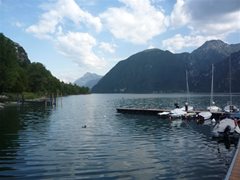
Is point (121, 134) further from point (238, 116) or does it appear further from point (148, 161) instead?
point (238, 116)

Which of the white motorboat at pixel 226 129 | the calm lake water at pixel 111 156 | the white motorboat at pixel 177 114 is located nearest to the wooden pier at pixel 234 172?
the calm lake water at pixel 111 156

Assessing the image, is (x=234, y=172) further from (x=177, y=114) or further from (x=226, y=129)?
(x=177, y=114)

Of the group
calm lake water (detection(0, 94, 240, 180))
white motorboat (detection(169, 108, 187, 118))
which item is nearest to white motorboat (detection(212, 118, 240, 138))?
calm lake water (detection(0, 94, 240, 180))

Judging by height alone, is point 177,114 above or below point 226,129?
above

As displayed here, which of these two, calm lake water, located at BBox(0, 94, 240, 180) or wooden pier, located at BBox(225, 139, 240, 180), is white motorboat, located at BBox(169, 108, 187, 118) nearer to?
calm lake water, located at BBox(0, 94, 240, 180)

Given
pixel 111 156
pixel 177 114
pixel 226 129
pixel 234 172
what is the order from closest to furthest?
pixel 234 172 → pixel 111 156 → pixel 226 129 → pixel 177 114

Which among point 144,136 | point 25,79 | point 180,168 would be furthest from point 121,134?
point 25,79

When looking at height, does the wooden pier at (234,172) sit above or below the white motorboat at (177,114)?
below

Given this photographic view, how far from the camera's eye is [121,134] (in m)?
47.9

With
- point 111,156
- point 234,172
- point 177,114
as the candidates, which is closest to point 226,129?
point 111,156

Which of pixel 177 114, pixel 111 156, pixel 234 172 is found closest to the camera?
pixel 234 172

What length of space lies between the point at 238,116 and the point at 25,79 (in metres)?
120

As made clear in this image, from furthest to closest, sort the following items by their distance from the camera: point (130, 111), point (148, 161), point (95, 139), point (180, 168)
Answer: point (130, 111) < point (95, 139) < point (148, 161) < point (180, 168)

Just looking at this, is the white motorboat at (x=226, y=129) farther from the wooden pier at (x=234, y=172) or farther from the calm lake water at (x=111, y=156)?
the wooden pier at (x=234, y=172)
